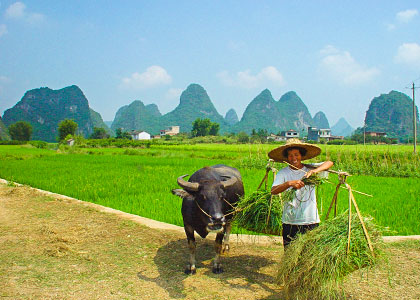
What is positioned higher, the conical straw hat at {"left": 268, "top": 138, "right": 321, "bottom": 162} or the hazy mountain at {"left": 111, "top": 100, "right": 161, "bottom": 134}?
the hazy mountain at {"left": 111, "top": 100, "right": 161, "bottom": 134}

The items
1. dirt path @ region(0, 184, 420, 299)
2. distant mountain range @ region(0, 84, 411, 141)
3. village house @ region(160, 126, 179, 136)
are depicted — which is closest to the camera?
dirt path @ region(0, 184, 420, 299)

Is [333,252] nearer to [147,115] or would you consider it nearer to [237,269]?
[237,269]

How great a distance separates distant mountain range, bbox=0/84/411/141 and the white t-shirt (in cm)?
8960

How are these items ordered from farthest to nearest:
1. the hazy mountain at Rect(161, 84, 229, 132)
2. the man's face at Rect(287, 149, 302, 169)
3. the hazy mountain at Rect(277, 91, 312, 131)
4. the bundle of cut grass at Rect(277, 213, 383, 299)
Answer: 1. the hazy mountain at Rect(161, 84, 229, 132)
2. the hazy mountain at Rect(277, 91, 312, 131)
3. the man's face at Rect(287, 149, 302, 169)
4. the bundle of cut grass at Rect(277, 213, 383, 299)

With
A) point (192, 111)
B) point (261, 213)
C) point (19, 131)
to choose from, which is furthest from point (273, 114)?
point (261, 213)

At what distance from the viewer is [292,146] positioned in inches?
134

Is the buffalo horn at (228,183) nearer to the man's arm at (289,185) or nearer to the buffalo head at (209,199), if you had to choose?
the buffalo head at (209,199)

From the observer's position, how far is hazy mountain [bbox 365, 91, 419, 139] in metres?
82.4

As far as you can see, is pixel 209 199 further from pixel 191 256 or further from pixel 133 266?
pixel 133 266

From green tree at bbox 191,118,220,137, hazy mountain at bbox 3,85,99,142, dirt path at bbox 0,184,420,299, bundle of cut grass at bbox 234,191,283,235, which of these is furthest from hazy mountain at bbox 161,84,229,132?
bundle of cut grass at bbox 234,191,283,235

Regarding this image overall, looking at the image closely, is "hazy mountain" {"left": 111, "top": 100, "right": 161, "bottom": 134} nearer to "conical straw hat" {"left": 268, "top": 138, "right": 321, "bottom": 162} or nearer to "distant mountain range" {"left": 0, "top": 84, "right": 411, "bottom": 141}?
"distant mountain range" {"left": 0, "top": 84, "right": 411, "bottom": 141}

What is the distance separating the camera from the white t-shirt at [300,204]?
334 cm

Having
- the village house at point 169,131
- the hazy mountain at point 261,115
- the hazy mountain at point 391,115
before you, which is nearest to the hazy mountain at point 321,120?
the hazy mountain at point 261,115

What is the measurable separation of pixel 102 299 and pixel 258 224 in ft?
5.76
